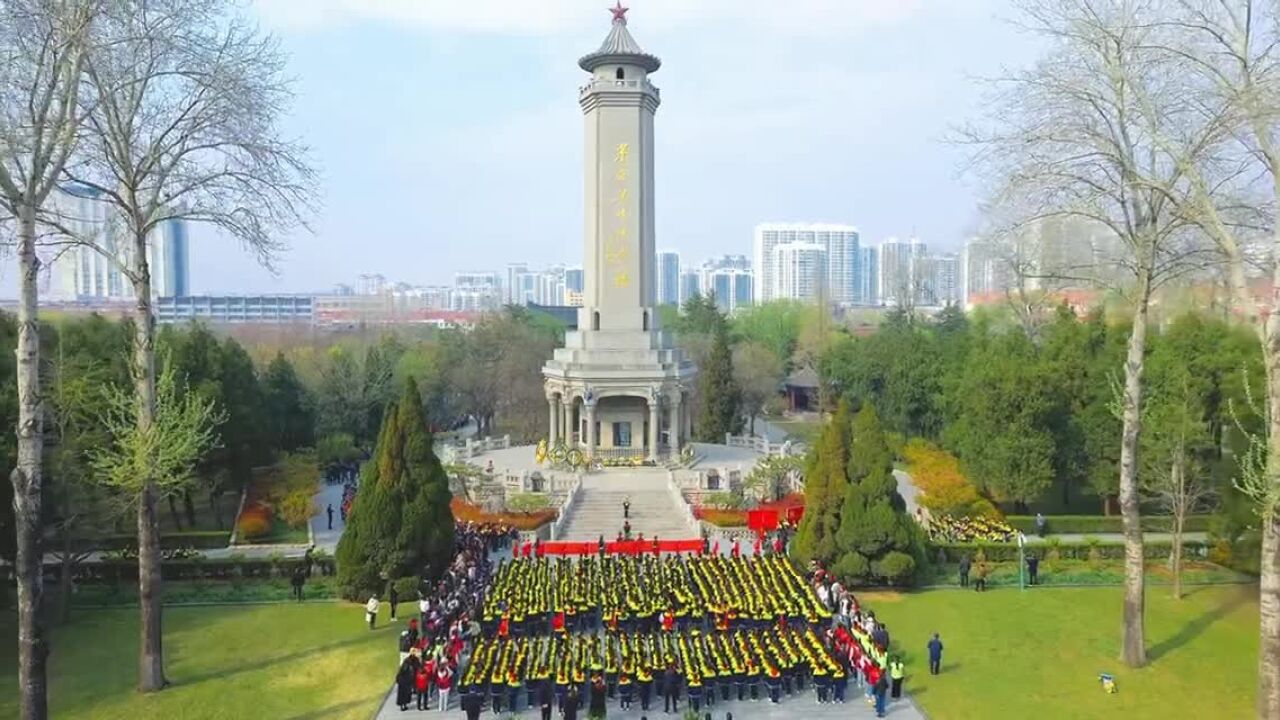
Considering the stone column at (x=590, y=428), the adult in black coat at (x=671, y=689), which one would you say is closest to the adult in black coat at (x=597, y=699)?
the adult in black coat at (x=671, y=689)

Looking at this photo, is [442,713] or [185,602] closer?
[442,713]

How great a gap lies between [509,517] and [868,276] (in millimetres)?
148640

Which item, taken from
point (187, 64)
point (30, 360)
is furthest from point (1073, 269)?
point (30, 360)

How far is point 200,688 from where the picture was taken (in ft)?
52.6

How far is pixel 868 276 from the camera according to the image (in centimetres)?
16875

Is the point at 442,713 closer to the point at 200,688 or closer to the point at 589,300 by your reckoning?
the point at 200,688

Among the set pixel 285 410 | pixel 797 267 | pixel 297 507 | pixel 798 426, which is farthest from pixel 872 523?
pixel 797 267

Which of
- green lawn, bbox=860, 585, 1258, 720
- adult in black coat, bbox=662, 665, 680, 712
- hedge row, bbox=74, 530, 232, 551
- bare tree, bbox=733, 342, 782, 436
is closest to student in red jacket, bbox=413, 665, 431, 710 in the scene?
adult in black coat, bbox=662, 665, 680, 712

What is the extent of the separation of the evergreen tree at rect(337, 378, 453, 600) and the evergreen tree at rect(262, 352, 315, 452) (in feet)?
49.9

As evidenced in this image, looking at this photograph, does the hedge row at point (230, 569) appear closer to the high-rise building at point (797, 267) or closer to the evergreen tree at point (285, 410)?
the evergreen tree at point (285, 410)

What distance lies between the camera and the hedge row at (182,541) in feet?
78.0

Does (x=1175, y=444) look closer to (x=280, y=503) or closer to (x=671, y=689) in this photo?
(x=671, y=689)

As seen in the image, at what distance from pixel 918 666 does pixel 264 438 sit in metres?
23.5

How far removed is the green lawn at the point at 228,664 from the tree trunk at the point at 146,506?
1.74 ft
